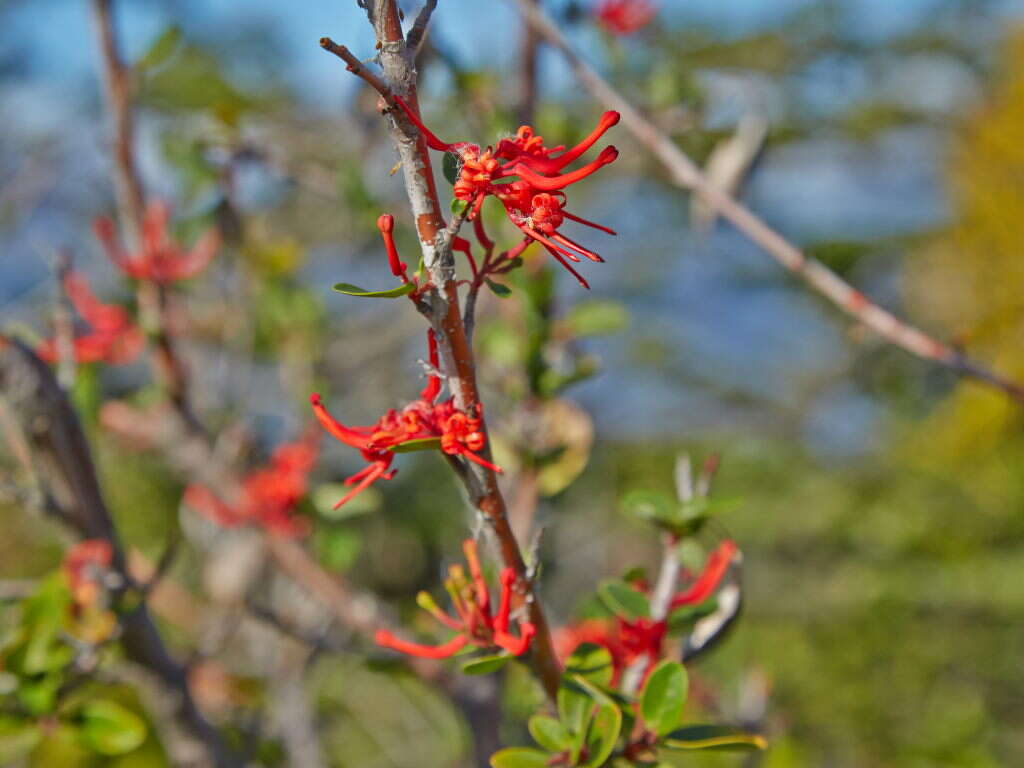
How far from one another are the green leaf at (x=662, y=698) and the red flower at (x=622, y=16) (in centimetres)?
64

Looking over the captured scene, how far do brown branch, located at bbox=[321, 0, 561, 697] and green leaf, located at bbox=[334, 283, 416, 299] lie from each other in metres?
0.02

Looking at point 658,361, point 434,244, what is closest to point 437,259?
point 434,244

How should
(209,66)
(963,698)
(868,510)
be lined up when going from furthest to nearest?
(209,66) → (868,510) → (963,698)

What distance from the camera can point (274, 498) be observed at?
2.70 ft

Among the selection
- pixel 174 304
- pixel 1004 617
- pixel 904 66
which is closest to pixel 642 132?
pixel 174 304

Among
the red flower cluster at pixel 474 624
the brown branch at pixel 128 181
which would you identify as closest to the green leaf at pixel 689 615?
the red flower cluster at pixel 474 624

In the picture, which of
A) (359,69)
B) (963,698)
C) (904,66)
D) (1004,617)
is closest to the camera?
(359,69)

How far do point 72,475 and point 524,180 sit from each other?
0.46 metres

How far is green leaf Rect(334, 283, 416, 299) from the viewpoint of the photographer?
266mm

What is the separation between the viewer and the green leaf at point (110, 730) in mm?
538

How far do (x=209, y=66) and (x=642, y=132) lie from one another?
267 centimetres

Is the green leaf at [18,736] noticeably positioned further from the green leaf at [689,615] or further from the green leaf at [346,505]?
the green leaf at [689,615]

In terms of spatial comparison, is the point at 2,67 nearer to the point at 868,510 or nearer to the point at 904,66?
the point at 868,510

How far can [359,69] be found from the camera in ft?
0.82
